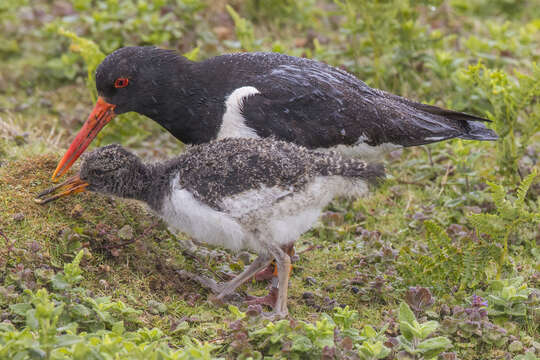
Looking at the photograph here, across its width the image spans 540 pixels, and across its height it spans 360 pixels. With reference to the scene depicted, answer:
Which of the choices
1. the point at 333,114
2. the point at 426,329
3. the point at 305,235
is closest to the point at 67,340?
the point at 426,329

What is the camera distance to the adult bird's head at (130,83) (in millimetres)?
5711

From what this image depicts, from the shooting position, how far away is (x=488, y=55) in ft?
27.5

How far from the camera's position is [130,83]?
577 cm

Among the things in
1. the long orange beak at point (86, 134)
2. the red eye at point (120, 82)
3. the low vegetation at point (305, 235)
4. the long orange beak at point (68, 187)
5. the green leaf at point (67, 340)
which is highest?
the red eye at point (120, 82)

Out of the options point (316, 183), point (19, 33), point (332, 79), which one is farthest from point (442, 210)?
point (19, 33)

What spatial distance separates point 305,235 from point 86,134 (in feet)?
7.09

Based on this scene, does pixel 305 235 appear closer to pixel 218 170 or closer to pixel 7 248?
pixel 218 170

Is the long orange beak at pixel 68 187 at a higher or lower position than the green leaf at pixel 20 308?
higher

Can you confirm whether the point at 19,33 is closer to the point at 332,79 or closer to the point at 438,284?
the point at 332,79

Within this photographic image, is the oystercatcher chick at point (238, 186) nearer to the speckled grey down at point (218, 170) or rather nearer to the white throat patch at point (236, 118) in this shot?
the speckled grey down at point (218, 170)

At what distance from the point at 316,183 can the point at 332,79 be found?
1.33m

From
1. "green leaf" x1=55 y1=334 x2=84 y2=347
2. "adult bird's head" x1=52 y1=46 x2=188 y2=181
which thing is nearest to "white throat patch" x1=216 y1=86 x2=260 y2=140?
"adult bird's head" x1=52 y1=46 x2=188 y2=181

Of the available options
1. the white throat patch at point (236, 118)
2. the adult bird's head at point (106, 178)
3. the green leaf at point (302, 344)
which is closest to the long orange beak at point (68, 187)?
the adult bird's head at point (106, 178)

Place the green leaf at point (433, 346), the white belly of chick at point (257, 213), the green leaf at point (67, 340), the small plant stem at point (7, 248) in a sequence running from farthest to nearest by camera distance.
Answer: the white belly of chick at point (257, 213), the small plant stem at point (7, 248), the green leaf at point (433, 346), the green leaf at point (67, 340)
